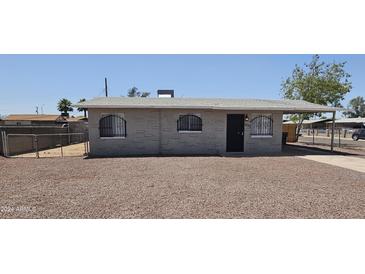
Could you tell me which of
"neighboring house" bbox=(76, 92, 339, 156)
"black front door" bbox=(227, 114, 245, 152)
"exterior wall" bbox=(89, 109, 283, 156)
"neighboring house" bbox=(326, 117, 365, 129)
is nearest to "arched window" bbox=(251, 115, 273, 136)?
"neighboring house" bbox=(76, 92, 339, 156)

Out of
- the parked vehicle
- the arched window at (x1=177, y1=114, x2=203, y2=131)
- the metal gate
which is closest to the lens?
the metal gate

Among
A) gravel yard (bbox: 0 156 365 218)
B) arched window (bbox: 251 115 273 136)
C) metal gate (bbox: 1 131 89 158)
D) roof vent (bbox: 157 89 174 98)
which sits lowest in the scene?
gravel yard (bbox: 0 156 365 218)

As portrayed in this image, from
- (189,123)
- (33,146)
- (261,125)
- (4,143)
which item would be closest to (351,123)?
(261,125)

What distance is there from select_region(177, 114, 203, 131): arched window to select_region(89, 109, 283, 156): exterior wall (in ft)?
0.71

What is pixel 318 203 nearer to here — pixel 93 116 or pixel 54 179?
pixel 54 179

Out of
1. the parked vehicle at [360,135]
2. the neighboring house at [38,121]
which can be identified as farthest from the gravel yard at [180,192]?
the neighboring house at [38,121]

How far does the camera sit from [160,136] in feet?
37.8

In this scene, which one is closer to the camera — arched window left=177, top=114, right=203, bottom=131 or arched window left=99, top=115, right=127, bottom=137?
arched window left=99, top=115, right=127, bottom=137

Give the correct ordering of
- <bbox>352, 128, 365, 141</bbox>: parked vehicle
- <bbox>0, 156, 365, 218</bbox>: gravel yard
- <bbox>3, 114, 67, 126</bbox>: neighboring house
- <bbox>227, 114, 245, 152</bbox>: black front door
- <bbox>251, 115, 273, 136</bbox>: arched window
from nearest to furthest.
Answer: <bbox>0, 156, 365, 218</bbox>: gravel yard
<bbox>227, 114, 245, 152</bbox>: black front door
<bbox>251, 115, 273, 136</bbox>: arched window
<bbox>352, 128, 365, 141</bbox>: parked vehicle
<bbox>3, 114, 67, 126</bbox>: neighboring house

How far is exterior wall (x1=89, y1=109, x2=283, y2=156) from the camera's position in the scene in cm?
1112

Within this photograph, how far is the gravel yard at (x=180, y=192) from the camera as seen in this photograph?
3998 mm

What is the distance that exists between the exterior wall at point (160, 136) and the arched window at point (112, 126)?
0.68ft

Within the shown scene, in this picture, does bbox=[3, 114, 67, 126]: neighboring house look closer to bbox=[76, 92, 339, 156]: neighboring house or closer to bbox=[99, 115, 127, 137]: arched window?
bbox=[99, 115, 127, 137]: arched window

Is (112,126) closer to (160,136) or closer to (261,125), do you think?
(160,136)
